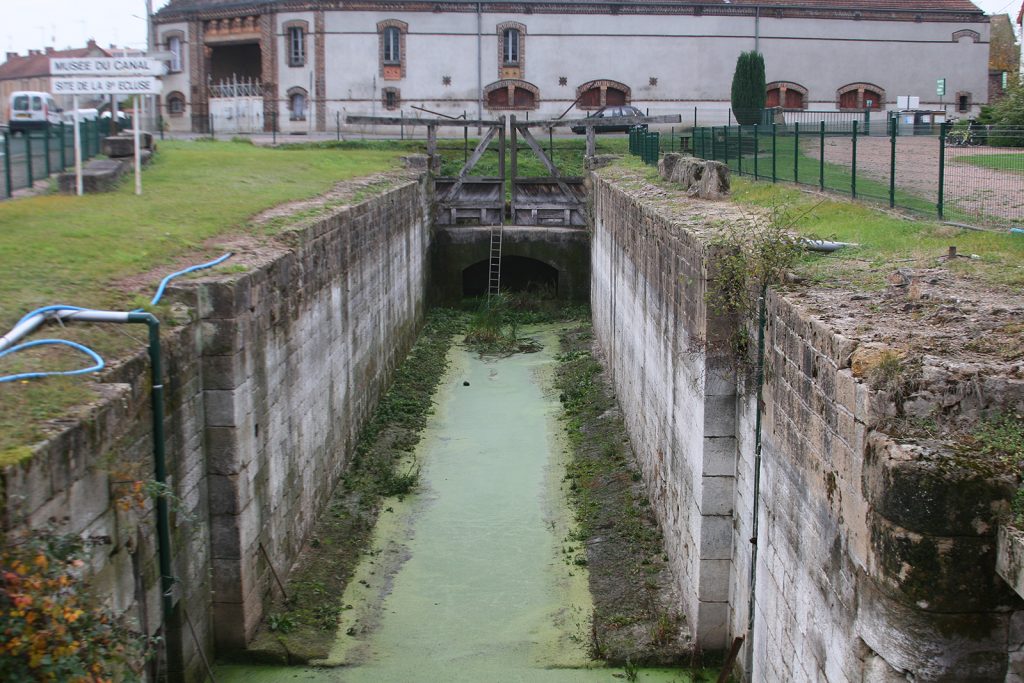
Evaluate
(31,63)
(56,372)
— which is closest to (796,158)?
(56,372)

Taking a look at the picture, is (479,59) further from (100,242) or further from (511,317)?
(100,242)

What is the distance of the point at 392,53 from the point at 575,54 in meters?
7.17

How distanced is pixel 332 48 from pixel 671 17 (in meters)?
13.4

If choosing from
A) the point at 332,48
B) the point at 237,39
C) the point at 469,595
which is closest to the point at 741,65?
the point at 332,48

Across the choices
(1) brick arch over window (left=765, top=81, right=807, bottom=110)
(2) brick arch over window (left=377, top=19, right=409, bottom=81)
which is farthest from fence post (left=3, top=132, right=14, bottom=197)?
(1) brick arch over window (left=765, top=81, right=807, bottom=110)

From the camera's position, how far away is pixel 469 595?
1102cm

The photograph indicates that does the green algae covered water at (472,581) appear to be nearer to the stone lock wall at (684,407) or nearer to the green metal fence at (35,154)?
the stone lock wall at (684,407)

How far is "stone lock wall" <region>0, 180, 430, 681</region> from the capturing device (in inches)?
262

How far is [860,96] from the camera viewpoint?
4716cm

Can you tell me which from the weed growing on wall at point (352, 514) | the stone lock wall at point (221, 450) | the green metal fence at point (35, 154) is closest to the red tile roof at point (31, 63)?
the green metal fence at point (35, 154)

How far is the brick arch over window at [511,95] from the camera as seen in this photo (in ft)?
149

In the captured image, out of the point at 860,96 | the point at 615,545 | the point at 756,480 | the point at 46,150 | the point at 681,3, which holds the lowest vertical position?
the point at 615,545

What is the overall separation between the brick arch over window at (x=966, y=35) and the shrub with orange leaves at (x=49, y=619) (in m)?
48.3

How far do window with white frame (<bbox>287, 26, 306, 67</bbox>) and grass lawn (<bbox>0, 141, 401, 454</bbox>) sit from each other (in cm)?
2491
